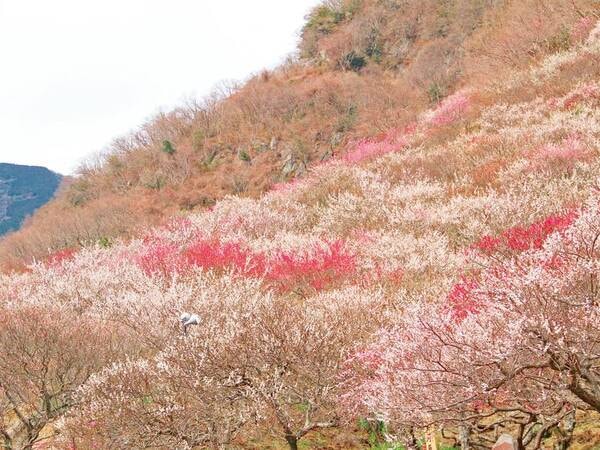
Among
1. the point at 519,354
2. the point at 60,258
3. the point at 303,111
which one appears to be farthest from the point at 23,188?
the point at 519,354

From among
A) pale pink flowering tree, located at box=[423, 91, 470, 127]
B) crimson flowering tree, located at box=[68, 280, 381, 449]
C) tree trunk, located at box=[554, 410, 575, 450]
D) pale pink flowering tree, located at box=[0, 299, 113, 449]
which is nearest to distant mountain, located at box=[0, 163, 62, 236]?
pale pink flowering tree, located at box=[423, 91, 470, 127]

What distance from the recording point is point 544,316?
15.6 feet

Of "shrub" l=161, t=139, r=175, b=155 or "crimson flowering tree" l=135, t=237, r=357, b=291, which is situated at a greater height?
"shrub" l=161, t=139, r=175, b=155

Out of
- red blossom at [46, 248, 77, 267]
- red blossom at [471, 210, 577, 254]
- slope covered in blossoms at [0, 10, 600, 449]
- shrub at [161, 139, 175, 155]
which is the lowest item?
red blossom at [471, 210, 577, 254]

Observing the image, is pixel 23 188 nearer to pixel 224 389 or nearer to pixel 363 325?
pixel 363 325

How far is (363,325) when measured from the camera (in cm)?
974

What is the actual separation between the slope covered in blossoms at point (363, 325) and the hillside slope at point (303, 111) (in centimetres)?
1180

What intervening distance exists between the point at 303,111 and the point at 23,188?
88.4 meters

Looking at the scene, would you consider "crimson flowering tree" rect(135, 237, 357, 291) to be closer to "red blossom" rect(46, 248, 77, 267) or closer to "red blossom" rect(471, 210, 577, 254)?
"red blossom" rect(471, 210, 577, 254)

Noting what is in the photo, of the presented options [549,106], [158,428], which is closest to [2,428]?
[158,428]

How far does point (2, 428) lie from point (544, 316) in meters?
10.3

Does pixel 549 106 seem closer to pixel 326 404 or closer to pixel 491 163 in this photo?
pixel 491 163

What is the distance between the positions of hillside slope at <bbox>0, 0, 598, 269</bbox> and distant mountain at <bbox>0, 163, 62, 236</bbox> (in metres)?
63.6

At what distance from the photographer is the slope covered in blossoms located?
5457mm
